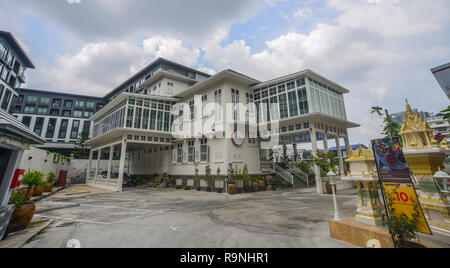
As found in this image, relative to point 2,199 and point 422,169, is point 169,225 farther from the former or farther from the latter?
point 422,169

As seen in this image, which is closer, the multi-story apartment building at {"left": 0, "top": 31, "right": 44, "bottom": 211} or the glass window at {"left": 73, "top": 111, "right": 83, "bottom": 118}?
the multi-story apartment building at {"left": 0, "top": 31, "right": 44, "bottom": 211}

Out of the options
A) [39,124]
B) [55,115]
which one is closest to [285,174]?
[55,115]

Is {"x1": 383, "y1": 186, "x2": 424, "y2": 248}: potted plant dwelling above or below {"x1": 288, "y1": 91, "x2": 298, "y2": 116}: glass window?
below

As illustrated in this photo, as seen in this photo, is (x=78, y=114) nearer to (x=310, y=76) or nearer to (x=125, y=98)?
(x=125, y=98)

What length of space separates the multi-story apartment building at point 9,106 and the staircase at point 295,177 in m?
20.9

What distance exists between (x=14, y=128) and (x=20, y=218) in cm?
338

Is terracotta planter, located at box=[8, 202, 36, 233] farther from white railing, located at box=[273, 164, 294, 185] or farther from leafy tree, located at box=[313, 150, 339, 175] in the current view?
white railing, located at box=[273, 164, 294, 185]

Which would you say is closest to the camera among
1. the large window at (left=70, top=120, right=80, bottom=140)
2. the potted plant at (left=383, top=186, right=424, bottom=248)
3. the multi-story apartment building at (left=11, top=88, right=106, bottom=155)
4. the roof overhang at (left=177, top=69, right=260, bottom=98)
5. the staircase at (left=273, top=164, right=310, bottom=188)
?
the potted plant at (left=383, top=186, right=424, bottom=248)

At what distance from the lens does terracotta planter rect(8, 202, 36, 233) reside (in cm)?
579

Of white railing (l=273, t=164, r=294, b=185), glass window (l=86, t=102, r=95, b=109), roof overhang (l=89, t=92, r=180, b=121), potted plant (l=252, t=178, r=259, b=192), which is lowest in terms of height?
potted plant (l=252, t=178, r=259, b=192)

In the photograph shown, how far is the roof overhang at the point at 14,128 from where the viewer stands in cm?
442

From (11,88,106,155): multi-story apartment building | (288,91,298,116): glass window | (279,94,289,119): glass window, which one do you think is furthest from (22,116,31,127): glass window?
(288,91,298,116): glass window

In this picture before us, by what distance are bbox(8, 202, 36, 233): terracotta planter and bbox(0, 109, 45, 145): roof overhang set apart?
7.24 feet

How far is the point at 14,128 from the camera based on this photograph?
15.4 ft
